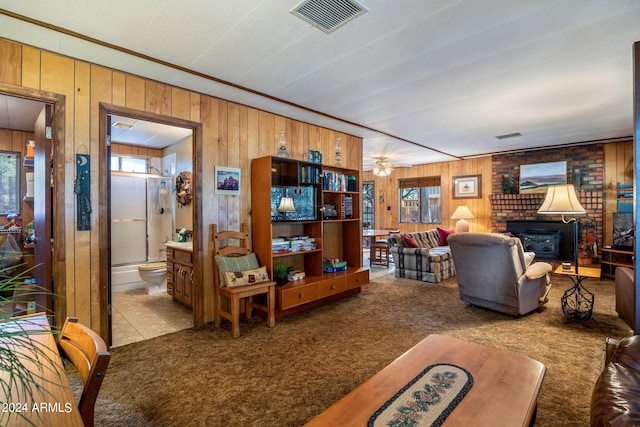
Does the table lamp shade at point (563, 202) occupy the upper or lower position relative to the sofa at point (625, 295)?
upper

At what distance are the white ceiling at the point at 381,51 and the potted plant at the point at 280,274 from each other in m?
1.96

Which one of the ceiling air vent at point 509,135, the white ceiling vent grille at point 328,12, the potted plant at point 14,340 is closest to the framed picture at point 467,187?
the ceiling air vent at point 509,135

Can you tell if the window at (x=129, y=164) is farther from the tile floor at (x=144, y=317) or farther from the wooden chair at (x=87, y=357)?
the wooden chair at (x=87, y=357)

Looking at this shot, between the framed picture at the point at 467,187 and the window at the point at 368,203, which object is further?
the window at the point at 368,203

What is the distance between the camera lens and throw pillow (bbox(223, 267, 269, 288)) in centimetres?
319

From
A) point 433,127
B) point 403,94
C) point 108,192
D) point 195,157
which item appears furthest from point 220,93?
point 433,127

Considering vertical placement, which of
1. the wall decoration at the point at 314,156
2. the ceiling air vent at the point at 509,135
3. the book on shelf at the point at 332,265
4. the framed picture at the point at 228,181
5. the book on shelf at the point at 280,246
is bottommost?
the book on shelf at the point at 332,265

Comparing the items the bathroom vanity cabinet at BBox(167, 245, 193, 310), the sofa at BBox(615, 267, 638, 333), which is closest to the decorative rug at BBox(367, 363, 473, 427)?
the sofa at BBox(615, 267, 638, 333)

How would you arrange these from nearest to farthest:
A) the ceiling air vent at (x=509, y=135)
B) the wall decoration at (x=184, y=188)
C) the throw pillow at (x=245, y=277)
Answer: the throw pillow at (x=245, y=277)
the wall decoration at (x=184, y=188)
the ceiling air vent at (x=509, y=135)

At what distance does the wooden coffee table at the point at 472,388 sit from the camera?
130 cm

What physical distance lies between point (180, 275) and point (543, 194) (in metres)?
7.10

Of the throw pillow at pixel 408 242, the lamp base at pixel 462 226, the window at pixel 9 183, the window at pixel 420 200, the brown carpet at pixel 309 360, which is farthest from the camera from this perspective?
the window at pixel 420 200

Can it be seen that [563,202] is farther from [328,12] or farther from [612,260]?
[328,12]

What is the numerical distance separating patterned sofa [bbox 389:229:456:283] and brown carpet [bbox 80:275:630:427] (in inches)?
46.8
